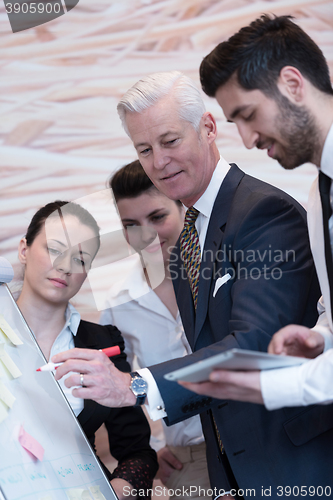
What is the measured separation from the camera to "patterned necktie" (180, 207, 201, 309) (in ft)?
4.91

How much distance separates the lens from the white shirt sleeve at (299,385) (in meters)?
0.87

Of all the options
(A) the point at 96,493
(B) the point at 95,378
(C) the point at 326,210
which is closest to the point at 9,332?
(B) the point at 95,378

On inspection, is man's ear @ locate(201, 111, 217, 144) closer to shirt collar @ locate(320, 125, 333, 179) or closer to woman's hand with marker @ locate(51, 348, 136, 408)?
shirt collar @ locate(320, 125, 333, 179)

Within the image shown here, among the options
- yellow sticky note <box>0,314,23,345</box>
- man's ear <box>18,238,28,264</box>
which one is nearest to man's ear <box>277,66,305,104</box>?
yellow sticky note <box>0,314,23,345</box>

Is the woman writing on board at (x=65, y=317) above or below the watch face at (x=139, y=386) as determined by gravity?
below

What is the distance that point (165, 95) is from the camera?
1506mm

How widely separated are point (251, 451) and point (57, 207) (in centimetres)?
120

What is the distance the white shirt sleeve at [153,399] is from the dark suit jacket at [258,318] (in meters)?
0.01

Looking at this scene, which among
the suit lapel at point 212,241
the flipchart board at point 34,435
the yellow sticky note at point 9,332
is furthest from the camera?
the suit lapel at point 212,241

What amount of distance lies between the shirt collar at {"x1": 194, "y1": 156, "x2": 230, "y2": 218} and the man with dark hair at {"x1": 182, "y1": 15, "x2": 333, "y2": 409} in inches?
15.6

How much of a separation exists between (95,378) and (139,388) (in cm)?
11

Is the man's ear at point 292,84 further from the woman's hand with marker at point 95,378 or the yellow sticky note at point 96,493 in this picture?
the yellow sticky note at point 96,493

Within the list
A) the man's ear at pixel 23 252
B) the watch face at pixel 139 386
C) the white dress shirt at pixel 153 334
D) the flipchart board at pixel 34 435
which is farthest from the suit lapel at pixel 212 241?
the man's ear at pixel 23 252

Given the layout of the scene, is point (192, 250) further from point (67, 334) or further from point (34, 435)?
point (34, 435)
